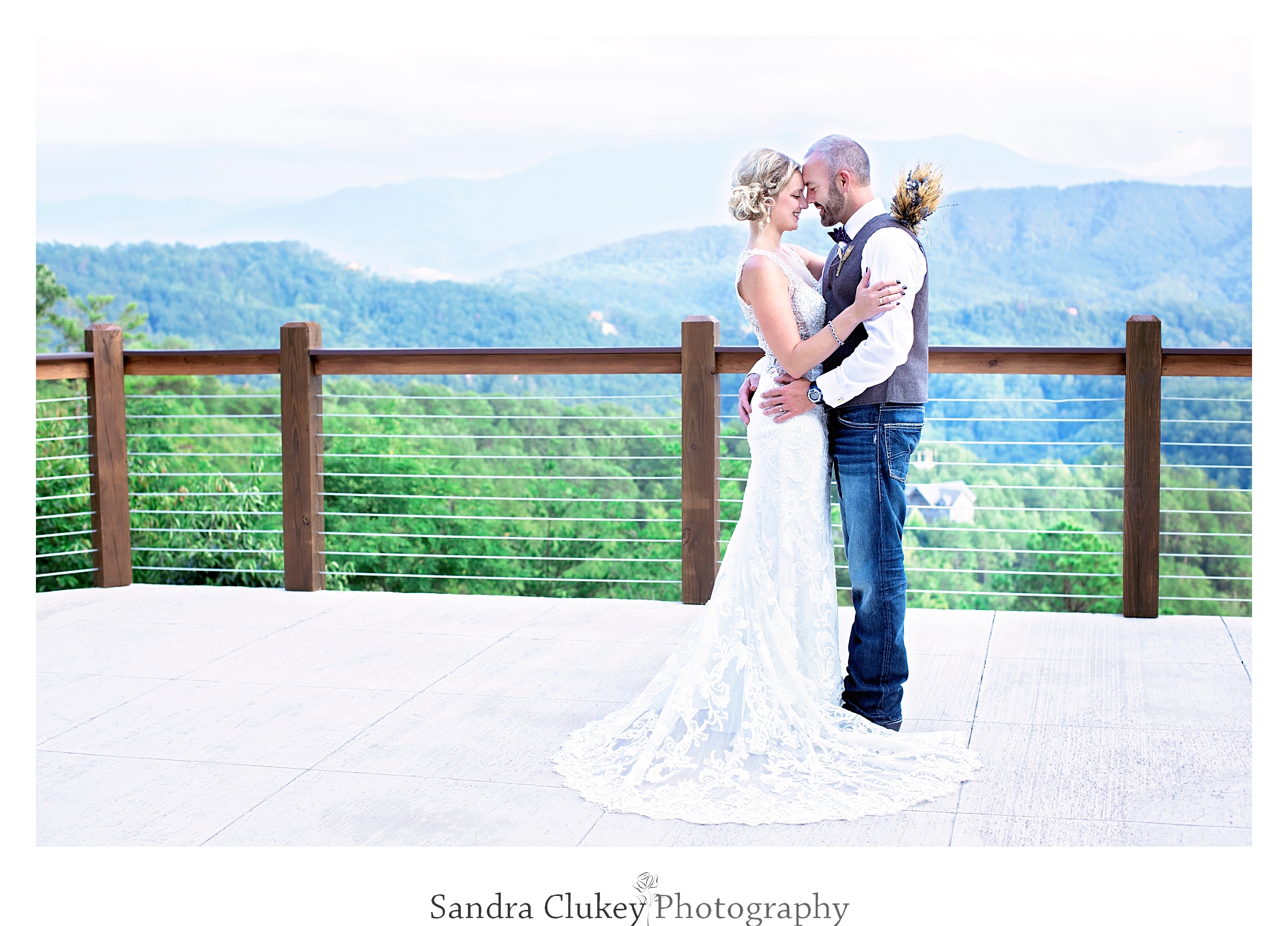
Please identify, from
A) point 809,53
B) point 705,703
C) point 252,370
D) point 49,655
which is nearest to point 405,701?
point 705,703

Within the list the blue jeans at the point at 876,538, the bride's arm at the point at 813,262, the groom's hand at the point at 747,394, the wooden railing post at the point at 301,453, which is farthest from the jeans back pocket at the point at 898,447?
the wooden railing post at the point at 301,453

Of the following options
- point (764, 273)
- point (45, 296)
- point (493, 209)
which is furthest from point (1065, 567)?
point (45, 296)

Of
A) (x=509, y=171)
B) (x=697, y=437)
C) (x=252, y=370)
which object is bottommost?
(x=697, y=437)

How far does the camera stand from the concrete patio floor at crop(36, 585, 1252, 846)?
8.25ft

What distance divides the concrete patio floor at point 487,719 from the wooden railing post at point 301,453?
0.67ft

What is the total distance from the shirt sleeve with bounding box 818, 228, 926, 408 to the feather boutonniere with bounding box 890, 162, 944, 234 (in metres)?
0.08

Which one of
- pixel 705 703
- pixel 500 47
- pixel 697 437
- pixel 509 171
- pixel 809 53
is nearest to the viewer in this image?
pixel 705 703

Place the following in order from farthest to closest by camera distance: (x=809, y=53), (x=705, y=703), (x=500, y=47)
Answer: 1. (x=500, y=47)
2. (x=809, y=53)
3. (x=705, y=703)

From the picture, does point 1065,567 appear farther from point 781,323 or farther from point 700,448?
point 781,323

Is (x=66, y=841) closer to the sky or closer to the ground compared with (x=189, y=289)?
closer to the ground

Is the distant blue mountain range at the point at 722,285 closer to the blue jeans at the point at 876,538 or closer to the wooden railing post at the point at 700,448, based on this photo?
the wooden railing post at the point at 700,448

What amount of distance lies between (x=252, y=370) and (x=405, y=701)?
2145 mm

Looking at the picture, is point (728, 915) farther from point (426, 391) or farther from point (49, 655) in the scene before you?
point (426, 391)

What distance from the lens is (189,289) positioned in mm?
20547
